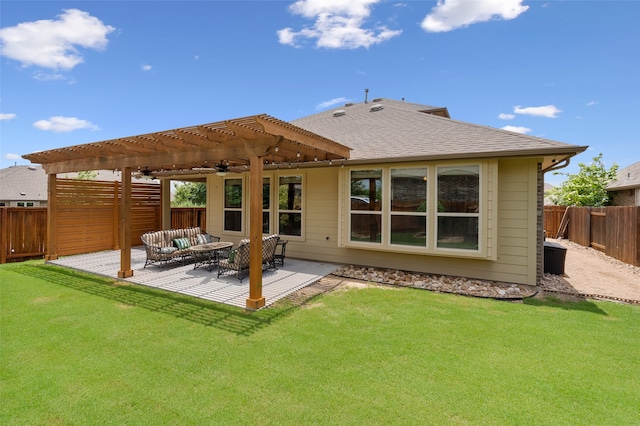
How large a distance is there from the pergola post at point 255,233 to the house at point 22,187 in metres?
23.6

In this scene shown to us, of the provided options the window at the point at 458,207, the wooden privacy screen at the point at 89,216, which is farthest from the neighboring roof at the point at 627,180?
the wooden privacy screen at the point at 89,216

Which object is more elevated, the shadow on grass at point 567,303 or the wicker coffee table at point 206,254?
the wicker coffee table at point 206,254

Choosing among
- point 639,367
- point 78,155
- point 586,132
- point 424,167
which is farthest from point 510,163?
point 586,132

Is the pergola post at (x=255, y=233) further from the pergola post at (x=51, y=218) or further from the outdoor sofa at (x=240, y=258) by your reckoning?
the pergola post at (x=51, y=218)

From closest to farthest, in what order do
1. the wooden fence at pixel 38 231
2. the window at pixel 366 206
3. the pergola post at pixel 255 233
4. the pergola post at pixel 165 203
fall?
the pergola post at pixel 255 233 < the window at pixel 366 206 < the wooden fence at pixel 38 231 < the pergola post at pixel 165 203

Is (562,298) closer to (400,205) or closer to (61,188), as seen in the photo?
(400,205)

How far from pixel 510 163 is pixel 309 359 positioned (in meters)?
5.84

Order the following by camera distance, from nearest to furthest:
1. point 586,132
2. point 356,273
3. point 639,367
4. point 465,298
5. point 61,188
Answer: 1. point 639,367
2. point 465,298
3. point 356,273
4. point 61,188
5. point 586,132

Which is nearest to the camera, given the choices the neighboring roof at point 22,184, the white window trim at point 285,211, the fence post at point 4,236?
the fence post at point 4,236

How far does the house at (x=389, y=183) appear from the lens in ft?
17.7

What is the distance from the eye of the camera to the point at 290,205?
366 inches

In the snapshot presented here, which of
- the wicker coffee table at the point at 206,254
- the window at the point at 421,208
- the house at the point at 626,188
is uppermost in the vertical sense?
the house at the point at 626,188

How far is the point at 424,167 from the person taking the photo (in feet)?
22.5

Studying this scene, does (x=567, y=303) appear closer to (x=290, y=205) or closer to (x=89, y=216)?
(x=290, y=205)
